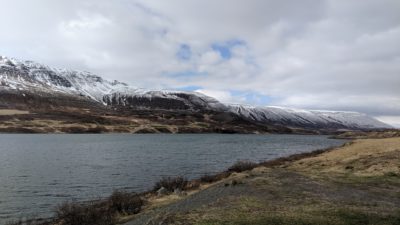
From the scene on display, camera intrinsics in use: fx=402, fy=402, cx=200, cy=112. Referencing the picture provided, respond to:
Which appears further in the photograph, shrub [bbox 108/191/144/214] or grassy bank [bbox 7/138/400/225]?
shrub [bbox 108/191/144/214]

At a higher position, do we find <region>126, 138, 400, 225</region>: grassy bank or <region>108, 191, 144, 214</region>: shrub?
<region>126, 138, 400, 225</region>: grassy bank

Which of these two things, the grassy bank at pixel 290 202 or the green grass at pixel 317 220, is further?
the grassy bank at pixel 290 202

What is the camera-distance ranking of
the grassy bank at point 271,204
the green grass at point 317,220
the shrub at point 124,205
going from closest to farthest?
the green grass at point 317,220 < the grassy bank at point 271,204 < the shrub at point 124,205

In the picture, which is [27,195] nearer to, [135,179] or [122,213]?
[135,179]

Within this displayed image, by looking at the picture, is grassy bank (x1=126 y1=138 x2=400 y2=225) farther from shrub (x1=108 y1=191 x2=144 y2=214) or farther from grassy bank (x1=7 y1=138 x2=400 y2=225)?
shrub (x1=108 y1=191 x2=144 y2=214)

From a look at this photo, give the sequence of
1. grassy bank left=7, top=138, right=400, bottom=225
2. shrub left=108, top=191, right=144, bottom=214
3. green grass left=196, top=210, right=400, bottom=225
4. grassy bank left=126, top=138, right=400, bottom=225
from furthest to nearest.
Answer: shrub left=108, top=191, right=144, bottom=214
grassy bank left=7, top=138, right=400, bottom=225
grassy bank left=126, top=138, right=400, bottom=225
green grass left=196, top=210, right=400, bottom=225

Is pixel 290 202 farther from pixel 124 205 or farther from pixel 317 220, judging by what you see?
pixel 124 205

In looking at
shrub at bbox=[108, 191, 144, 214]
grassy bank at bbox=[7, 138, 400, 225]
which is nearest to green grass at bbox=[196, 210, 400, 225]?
grassy bank at bbox=[7, 138, 400, 225]

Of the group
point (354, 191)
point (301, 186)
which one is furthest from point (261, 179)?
point (354, 191)

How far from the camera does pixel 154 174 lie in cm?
5422

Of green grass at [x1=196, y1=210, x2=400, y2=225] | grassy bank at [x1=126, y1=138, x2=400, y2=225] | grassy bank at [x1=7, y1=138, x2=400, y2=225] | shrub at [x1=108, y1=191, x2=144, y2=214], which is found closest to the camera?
green grass at [x1=196, y1=210, x2=400, y2=225]

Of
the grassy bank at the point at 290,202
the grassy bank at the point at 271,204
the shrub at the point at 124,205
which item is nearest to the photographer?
the grassy bank at the point at 290,202

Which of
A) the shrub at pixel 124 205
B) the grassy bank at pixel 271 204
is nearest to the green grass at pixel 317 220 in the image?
the grassy bank at pixel 271 204

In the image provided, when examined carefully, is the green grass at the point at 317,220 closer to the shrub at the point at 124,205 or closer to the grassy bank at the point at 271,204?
the grassy bank at the point at 271,204
